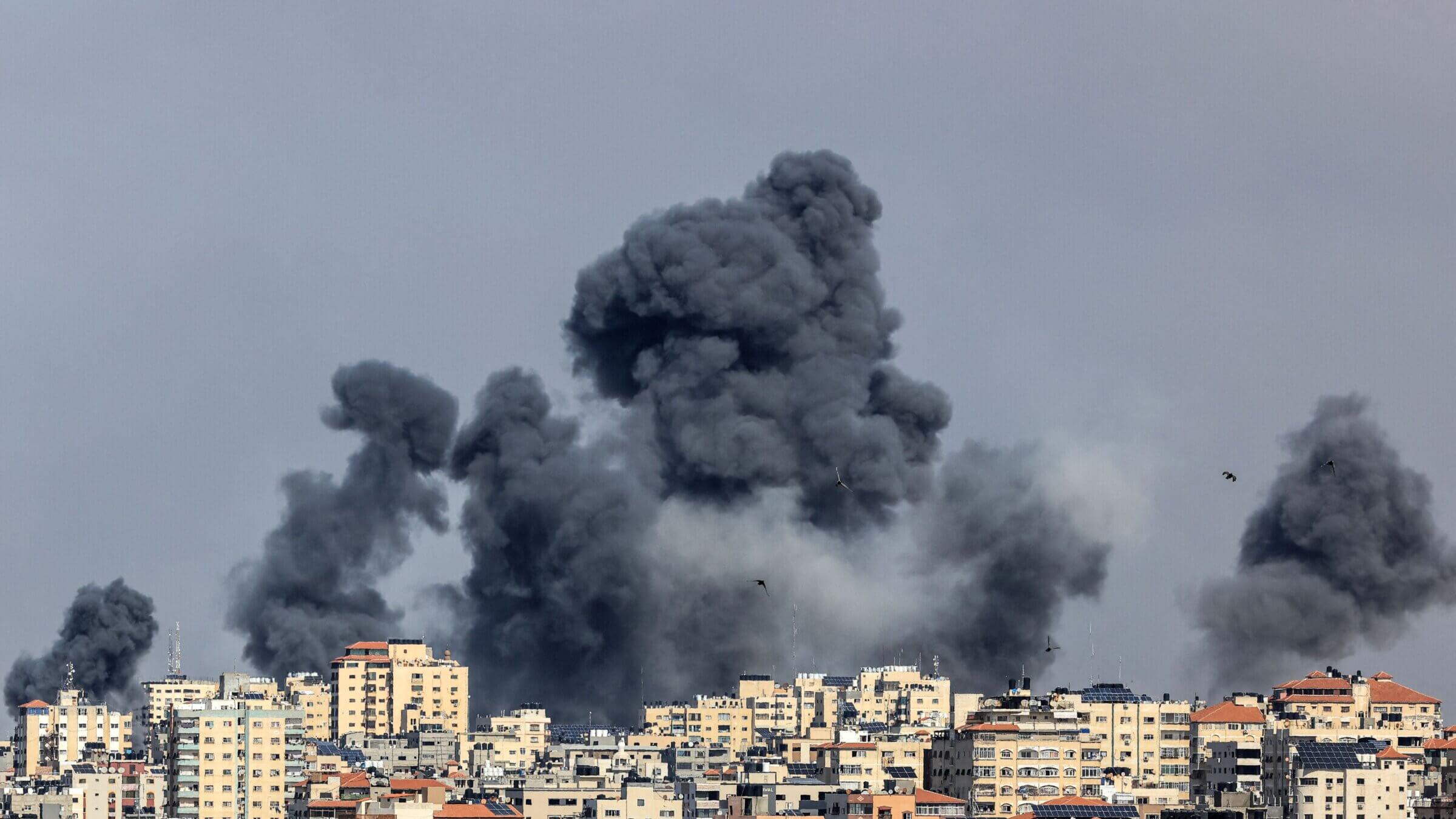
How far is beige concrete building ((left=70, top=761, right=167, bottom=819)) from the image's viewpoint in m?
88.3

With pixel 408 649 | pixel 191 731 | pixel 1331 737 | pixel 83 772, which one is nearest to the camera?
pixel 191 731

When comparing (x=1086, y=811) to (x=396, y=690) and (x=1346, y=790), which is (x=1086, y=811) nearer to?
(x=1346, y=790)

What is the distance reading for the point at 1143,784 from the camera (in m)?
82.6

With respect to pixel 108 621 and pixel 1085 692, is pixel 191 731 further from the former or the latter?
pixel 108 621

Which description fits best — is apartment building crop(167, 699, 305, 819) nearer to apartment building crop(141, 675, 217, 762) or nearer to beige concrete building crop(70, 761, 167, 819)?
beige concrete building crop(70, 761, 167, 819)

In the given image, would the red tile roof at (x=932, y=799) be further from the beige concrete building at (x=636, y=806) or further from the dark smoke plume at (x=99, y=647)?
the dark smoke plume at (x=99, y=647)

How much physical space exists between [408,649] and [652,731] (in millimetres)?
15584

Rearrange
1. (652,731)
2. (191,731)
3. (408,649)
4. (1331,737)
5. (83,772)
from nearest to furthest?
(191,731)
(1331,737)
(83,772)
(652,731)
(408,649)

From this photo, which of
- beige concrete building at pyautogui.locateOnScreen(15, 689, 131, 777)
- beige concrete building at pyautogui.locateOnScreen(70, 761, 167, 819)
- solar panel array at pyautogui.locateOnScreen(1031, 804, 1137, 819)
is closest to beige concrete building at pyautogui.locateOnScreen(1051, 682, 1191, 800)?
solar panel array at pyautogui.locateOnScreen(1031, 804, 1137, 819)

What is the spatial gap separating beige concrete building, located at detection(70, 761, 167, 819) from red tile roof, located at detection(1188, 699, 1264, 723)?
28.7m

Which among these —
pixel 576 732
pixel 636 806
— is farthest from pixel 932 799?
pixel 576 732

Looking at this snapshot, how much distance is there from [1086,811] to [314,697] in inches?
2203

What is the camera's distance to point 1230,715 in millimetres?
91500

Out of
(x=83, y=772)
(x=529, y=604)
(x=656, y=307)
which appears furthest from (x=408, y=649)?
(x=83, y=772)
